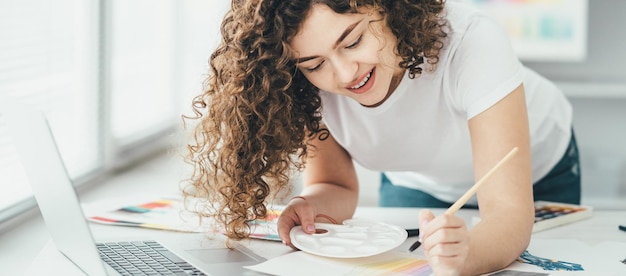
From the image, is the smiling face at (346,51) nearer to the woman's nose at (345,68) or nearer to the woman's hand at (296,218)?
the woman's nose at (345,68)

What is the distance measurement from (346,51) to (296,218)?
32cm

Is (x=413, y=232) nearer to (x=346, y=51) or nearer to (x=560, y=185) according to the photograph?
(x=346, y=51)

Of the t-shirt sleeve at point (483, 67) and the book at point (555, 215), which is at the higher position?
the t-shirt sleeve at point (483, 67)

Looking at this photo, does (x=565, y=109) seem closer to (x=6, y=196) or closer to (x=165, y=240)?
(x=165, y=240)

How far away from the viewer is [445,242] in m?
1.00

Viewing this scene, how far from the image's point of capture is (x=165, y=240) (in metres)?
1.33

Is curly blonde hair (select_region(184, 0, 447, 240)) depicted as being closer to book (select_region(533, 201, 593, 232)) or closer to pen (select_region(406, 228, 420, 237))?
pen (select_region(406, 228, 420, 237))

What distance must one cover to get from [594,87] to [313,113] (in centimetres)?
183

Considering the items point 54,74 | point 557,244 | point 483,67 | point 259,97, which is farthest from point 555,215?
point 54,74

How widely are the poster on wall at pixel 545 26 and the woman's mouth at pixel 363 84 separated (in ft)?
5.92

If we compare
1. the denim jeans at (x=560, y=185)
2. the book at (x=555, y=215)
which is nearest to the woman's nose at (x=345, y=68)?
the book at (x=555, y=215)

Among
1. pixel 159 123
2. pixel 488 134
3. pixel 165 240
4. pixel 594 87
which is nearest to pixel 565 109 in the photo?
pixel 488 134

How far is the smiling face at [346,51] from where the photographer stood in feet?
3.78

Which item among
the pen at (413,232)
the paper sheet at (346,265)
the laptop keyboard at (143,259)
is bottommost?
the pen at (413,232)
